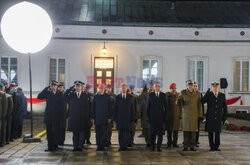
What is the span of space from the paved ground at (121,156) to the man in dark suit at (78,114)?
389 millimetres

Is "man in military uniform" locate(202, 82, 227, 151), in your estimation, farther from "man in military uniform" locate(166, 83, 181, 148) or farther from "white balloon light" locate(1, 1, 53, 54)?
"white balloon light" locate(1, 1, 53, 54)

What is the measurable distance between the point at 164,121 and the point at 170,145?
1.00 m

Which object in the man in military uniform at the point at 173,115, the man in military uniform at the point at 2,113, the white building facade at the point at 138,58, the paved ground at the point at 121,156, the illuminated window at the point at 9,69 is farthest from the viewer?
the white building facade at the point at 138,58

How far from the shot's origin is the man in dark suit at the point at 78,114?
10703 millimetres

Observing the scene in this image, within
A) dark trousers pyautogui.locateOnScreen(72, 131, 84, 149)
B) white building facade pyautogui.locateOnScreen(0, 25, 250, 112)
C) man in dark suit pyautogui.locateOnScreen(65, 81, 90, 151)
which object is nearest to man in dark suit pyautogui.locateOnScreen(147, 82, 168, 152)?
man in dark suit pyautogui.locateOnScreen(65, 81, 90, 151)

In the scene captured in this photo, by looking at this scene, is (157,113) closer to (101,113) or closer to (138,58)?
(101,113)

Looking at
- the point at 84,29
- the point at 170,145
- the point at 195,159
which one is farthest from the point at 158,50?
the point at 195,159

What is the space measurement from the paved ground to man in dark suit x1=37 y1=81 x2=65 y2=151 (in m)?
0.50

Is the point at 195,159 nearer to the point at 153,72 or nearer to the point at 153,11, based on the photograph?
the point at 153,72

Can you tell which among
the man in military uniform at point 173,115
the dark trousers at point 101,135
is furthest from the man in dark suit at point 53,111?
the man in military uniform at point 173,115

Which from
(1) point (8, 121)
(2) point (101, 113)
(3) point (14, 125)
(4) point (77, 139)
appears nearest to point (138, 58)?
(3) point (14, 125)

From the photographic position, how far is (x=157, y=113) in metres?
11.0

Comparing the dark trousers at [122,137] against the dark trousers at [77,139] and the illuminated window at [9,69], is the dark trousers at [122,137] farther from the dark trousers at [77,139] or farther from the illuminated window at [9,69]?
the illuminated window at [9,69]

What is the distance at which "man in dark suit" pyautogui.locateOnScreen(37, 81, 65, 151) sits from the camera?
10820 mm
